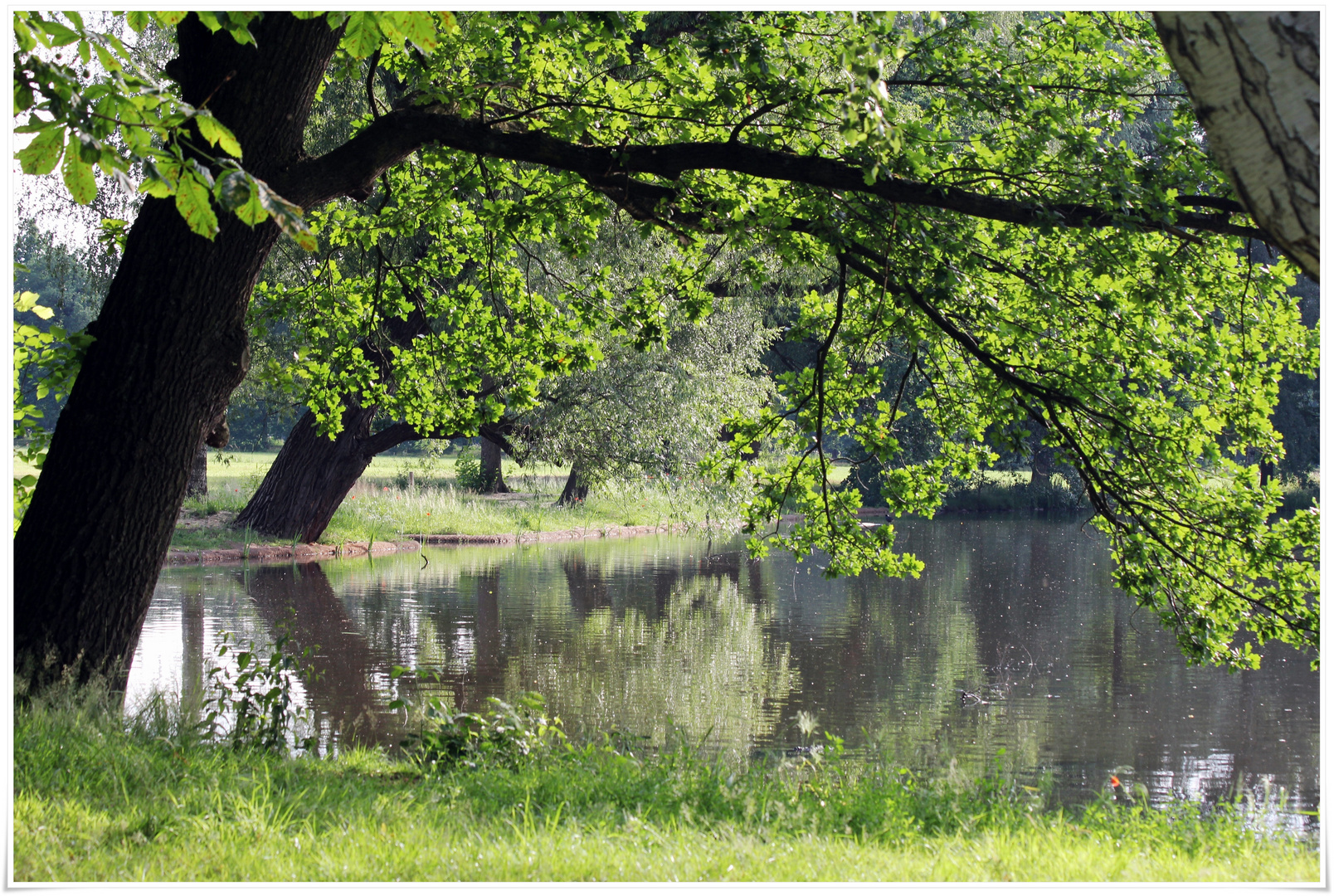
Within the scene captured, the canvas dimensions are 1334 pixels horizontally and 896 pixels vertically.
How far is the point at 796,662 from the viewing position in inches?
422

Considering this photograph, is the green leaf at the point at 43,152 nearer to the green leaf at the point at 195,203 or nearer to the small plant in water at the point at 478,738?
the green leaf at the point at 195,203

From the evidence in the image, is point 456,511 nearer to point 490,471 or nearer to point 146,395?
point 490,471

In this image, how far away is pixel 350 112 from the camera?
575 inches

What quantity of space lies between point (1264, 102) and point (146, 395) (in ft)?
16.0

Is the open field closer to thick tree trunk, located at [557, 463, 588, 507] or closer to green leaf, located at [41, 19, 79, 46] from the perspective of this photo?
thick tree trunk, located at [557, 463, 588, 507]

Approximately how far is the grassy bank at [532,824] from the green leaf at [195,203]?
202 centimetres

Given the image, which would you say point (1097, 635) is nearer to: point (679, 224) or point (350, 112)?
point (679, 224)

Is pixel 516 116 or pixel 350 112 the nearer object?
pixel 516 116

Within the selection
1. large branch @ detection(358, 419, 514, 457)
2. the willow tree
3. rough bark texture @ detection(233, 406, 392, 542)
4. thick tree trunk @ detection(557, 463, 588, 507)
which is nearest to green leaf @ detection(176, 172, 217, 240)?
the willow tree

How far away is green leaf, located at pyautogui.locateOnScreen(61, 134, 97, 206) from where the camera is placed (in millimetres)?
3104
